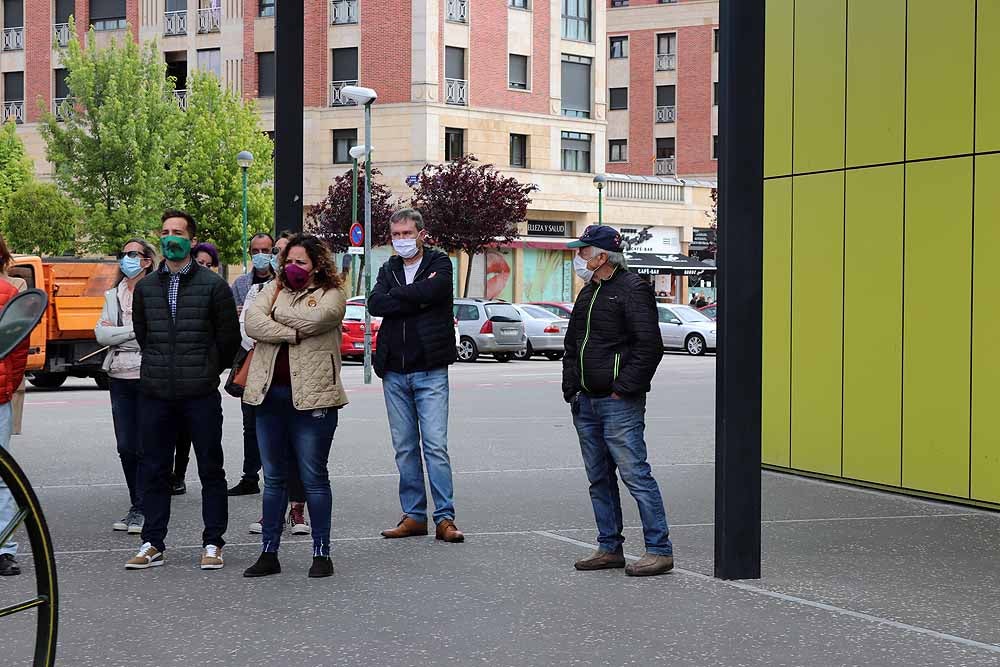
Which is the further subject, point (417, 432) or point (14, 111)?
point (14, 111)

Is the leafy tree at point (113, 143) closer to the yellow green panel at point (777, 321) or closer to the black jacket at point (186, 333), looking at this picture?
the yellow green panel at point (777, 321)

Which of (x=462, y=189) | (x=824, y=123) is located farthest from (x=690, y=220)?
(x=824, y=123)

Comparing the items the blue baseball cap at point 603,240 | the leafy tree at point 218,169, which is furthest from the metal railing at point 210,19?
the blue baseball cap at point 603,240

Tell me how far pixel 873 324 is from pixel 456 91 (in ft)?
134

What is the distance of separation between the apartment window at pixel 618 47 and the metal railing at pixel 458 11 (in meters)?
18.5

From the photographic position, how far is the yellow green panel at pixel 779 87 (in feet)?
40.8

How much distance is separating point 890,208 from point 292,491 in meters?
5.02

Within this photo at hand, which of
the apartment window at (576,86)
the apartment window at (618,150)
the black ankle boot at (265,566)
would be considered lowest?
the black ankle boot at (265,566)

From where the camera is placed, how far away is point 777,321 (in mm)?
12562

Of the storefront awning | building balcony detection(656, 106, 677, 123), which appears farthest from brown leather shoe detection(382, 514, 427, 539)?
building balcony detection(656, 106, 677, 123)

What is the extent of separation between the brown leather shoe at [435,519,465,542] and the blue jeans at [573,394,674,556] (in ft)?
3.66

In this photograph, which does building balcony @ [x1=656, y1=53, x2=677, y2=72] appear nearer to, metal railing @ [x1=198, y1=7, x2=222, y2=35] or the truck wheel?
metal railing @ [x1=198, y1=7, x2=222, y2=35]

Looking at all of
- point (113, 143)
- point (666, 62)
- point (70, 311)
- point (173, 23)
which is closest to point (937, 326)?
point (70, 311)

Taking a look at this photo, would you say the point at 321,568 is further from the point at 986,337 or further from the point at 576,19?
the point at 576,19
